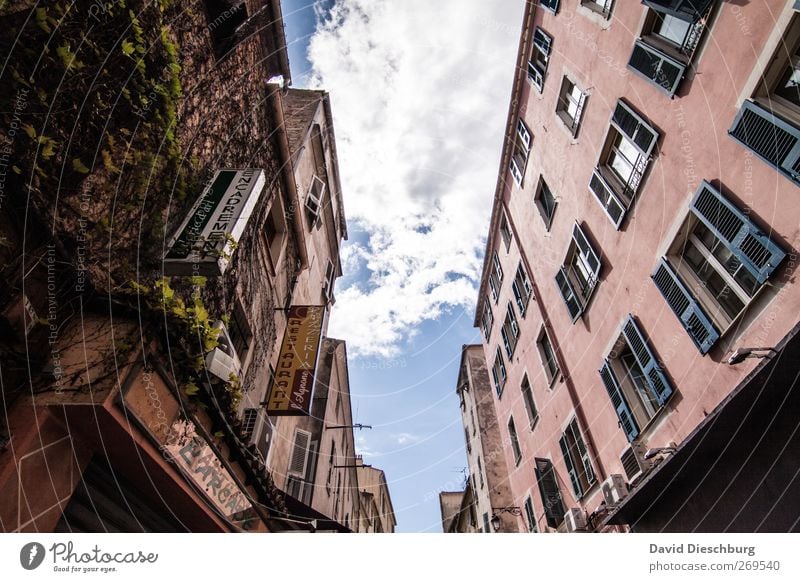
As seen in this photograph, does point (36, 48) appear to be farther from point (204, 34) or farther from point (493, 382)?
point (493, 382)

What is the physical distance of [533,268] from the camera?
1382 cm

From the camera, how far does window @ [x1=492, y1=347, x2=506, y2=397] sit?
17.8 metres

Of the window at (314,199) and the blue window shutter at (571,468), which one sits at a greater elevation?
the window at (314,199)

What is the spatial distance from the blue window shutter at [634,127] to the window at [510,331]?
339 inches

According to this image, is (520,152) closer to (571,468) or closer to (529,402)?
(529,402)

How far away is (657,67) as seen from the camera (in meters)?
7.58

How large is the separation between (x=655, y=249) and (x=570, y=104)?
607 cm

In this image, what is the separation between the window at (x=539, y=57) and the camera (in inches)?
486

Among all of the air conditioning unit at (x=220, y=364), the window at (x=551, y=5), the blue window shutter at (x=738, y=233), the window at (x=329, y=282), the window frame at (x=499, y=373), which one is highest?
the window at (x=551, y=5)

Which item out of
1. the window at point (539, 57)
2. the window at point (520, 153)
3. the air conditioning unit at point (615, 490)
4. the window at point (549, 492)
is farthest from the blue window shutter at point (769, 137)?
the window at point (549, 492)

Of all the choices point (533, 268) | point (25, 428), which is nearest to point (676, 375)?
point (533, 268)

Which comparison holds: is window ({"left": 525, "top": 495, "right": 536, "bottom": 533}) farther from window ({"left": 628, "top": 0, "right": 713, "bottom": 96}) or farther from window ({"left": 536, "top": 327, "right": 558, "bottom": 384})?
window ({"left": 628, "top": 0, "right": 713, "bottom": 96})

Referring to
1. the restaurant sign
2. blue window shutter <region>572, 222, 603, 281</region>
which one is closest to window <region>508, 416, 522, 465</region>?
blue window shutter <region>572, 222, 603, 281</region>

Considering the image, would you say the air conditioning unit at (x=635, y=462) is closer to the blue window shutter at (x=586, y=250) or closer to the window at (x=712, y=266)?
the window at (x=712, y=266)
